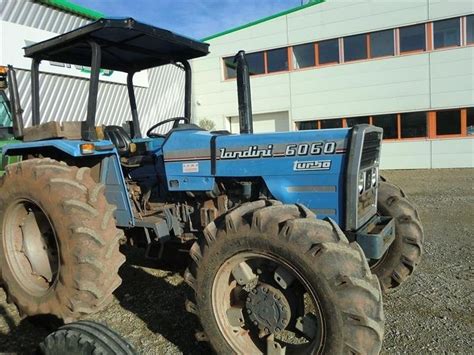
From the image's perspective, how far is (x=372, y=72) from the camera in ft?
50.6

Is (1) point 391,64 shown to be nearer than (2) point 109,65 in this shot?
No

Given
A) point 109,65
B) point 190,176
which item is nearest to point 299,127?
point 109,65

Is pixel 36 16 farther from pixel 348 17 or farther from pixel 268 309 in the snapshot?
pixel 348 17

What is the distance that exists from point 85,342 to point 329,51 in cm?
1574

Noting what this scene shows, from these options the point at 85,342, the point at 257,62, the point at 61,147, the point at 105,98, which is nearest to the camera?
the point at 85,342

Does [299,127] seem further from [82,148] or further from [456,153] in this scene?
[82,148]

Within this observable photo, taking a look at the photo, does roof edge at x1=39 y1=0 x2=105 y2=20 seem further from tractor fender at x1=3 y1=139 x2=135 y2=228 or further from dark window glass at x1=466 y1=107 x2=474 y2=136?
dark window glass at x1=466 y1=107 x2=474 y2=136

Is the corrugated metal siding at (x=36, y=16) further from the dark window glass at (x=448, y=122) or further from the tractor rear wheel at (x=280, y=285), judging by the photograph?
the dark window glass at (x=448, y=122)

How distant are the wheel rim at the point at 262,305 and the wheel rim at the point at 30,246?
1574 millimetres

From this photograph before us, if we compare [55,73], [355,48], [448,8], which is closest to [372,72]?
[355,48]

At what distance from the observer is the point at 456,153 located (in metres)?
14.6

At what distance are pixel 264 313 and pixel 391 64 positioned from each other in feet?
46.8

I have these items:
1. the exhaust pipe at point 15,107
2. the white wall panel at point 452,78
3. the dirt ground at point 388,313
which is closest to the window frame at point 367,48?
the white wall panel at point 452,78

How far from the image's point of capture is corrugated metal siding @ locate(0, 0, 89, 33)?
9.62 meters
